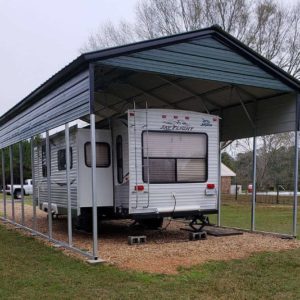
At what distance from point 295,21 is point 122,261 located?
18.9m

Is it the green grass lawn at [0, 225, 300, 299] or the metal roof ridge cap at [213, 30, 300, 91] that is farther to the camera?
the metal roof ridge cap at [213, 30, 300, 91]

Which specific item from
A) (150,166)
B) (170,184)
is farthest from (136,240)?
(150,166)

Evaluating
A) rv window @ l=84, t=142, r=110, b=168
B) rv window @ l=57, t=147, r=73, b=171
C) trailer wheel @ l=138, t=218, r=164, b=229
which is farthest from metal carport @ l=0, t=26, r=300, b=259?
trailer wheel @ l=138, t=218, r=164, b=229

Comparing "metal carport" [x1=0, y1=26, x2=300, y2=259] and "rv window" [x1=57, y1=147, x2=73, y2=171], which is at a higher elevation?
"metal carport" [x1=0, y1=26, x2=300, y2=259]

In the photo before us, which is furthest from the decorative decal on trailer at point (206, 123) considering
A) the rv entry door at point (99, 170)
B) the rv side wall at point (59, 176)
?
the rv side wall at point (59, 176)

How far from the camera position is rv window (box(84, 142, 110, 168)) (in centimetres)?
1045

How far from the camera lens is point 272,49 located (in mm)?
23234

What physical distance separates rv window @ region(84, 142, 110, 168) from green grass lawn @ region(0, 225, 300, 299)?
2.71m

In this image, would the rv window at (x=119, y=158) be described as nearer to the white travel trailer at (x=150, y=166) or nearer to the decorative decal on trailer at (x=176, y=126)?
the white travel trailer at (x=150, y=166)

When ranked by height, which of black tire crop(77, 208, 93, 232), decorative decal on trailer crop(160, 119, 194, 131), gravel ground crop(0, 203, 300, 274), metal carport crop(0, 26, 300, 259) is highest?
metal carport crop(0, 26, 300, 259)

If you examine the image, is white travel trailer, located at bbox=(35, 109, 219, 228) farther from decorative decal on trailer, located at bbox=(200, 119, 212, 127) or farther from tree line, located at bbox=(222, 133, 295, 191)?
tree line, located at bbox=(222, 133, 295, 191)

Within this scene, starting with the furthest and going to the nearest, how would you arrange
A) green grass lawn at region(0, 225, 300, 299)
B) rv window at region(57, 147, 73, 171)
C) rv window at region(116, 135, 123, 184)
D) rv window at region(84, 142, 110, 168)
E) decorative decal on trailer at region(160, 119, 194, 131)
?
rv window at region(57, 147, 73, 171) < rv window at region(84, 142, 110, 168) < rv window at region(116, 135, 123, 184) < decorative decal on trailer at region(160, 119, 194, 131) < green grass lawn at region(0, 225, 300, 299)

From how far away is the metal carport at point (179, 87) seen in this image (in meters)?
8.48

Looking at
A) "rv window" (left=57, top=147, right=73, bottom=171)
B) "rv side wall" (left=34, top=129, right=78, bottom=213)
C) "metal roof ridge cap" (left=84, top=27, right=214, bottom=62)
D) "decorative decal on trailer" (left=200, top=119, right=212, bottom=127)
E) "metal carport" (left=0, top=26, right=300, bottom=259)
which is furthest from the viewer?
"rv window" (left=57, top=147, right=73, bottom=171)
